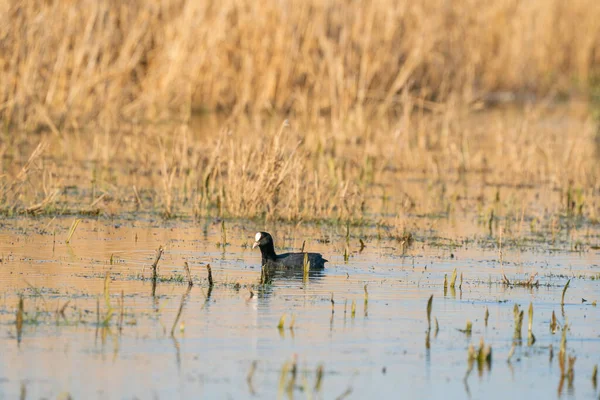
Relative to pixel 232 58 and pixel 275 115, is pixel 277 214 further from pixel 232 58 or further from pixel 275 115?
pixel 232 58

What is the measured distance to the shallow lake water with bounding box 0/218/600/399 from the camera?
6551mm

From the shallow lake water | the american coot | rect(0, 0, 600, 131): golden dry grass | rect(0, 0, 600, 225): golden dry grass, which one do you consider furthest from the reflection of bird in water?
rect(0, 0, 600, 131): golden dry grass

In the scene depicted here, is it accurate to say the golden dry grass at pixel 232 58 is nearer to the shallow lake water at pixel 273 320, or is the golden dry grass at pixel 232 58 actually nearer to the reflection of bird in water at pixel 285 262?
the shallow lake water at pixel 273 320

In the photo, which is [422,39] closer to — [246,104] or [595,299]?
[246,104]

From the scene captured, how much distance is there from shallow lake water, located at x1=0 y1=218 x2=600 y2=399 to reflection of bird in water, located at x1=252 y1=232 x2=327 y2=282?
0.36ft

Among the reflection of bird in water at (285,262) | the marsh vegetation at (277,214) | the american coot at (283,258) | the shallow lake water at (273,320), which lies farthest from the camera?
A: the american coot at (283,258)

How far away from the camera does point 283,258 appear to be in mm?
10312

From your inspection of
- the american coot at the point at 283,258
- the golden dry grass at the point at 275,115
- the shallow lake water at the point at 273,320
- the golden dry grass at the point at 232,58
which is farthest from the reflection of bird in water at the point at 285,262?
the golden dry grass at the point at 232,58

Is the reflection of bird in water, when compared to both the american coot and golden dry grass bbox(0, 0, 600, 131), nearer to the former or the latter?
the american coot

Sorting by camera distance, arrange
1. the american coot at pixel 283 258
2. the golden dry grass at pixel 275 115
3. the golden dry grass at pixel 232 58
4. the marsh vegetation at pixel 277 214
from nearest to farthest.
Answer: the marsh vegetation at pixel 277 214 → the american coot at pixel 283 258 → the golden dry grass at pixel 275 115 → the golden dry grass at pixel 232 58

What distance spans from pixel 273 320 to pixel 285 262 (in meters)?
2.24

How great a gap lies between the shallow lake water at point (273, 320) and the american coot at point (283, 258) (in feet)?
0.42

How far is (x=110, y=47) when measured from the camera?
2195 cm

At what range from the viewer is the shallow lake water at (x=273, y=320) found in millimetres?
6551
